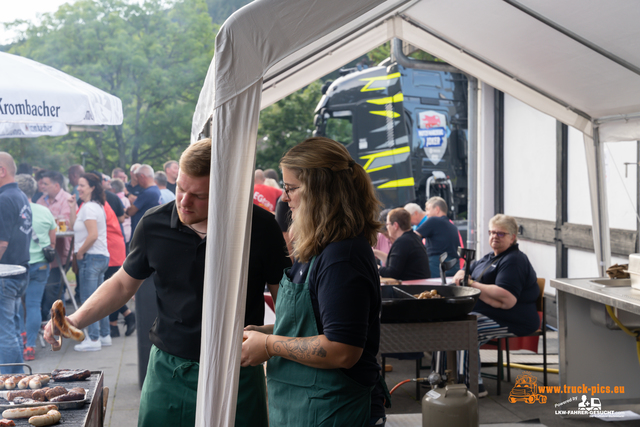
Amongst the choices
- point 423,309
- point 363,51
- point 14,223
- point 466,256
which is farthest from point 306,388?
point 14,223

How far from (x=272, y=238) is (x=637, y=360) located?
3.52m

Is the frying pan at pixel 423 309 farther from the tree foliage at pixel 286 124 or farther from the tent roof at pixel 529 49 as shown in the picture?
the tree foliage at pixel 286 124

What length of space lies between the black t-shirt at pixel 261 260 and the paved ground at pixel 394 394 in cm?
189

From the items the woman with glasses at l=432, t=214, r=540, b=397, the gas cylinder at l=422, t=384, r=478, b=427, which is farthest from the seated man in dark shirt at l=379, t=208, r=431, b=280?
the gas cylinder at l=422, t=384, r=478, b=427

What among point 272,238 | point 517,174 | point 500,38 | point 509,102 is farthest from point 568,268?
point 272,238

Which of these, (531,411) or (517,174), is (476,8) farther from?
(517,174)

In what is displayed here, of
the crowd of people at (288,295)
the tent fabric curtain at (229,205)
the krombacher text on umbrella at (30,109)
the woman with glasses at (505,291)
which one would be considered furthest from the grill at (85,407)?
the krombacher text on umbrella at (30,109)

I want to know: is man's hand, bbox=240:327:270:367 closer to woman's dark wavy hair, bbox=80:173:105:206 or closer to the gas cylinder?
the gas cylinder

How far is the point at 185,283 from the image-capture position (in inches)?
81.0

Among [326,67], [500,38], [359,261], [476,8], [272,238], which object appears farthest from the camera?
[326,67]

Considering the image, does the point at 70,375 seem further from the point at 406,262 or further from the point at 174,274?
the point at 406,262

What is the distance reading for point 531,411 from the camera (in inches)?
172

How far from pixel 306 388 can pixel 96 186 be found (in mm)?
5362

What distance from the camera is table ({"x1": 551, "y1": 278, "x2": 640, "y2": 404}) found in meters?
4.21
